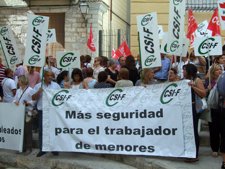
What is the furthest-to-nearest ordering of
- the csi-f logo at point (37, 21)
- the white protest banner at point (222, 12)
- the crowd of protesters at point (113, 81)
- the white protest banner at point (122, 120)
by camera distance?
the csi-f logo at point (37, 21), the white protest banner at point (222, 12), the crowd of protesters at point (113, 81), the white protest banner at point (122, 120)

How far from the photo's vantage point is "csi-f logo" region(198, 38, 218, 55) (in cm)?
945

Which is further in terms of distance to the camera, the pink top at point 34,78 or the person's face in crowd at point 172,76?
the pink top at point 34,78

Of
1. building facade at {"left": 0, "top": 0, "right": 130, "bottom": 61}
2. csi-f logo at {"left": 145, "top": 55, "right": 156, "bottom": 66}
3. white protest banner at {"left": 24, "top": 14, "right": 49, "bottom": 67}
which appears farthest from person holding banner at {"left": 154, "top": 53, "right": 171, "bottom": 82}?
building facade at {"left": 0, "top": 0, "right": 130, "bottom": 61}

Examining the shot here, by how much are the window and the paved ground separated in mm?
8021

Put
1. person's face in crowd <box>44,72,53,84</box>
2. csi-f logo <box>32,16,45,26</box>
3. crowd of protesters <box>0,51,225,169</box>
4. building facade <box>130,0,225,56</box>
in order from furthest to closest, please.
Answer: building facade <box>130,0,225,56</box>, csi-f logo <box>32,16,45,26</box>, person's face in crowd <box>44,72,53,84</box>, crowd of protesters <box>0,51,225,169</box>

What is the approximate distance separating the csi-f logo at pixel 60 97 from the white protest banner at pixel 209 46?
2.59m

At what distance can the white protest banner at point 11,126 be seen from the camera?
32.1 feet

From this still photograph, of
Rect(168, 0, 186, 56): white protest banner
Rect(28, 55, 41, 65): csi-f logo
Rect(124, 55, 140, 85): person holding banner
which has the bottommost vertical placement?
Rect(124, 55, 140, 85): person holding banner

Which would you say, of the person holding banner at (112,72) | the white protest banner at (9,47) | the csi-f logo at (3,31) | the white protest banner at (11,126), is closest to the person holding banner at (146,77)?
the person holding banner at (112,72)

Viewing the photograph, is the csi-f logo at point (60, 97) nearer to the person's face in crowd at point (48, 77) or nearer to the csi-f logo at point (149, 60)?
the person's face in crowd at point (48, 77)

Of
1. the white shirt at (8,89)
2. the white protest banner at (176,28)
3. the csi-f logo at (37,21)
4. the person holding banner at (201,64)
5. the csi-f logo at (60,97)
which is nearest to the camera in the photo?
the white protest banner at (176,28)

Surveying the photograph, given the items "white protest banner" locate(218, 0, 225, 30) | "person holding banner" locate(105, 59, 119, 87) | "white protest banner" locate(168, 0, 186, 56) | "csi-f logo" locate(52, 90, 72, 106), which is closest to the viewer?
"white protest banner" locate(218, 0, 225, 30)

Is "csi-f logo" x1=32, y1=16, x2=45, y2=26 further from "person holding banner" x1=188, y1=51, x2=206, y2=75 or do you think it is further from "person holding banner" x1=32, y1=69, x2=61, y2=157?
"person holding banner" x1=188, y1=51, x2=206, y2=75

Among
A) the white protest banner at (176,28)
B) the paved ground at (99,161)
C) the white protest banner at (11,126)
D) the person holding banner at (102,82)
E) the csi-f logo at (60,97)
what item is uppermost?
the white protest banner at (176,28)
